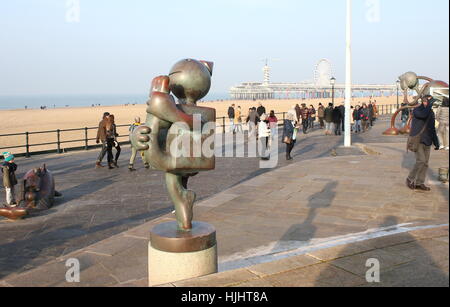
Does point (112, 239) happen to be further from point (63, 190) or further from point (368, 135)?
point (368, 135)

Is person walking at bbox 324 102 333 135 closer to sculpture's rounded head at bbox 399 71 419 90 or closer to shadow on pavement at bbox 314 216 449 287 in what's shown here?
sculpture's rounded head at bbox 399 71 419 90

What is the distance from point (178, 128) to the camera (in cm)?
380

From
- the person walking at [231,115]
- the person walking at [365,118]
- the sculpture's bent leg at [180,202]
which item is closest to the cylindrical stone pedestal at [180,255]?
the sculpture's bent leg at [180,202]

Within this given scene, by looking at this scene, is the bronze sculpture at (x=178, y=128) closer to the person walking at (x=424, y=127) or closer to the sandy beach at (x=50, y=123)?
the person walking at (x=424, y=127)

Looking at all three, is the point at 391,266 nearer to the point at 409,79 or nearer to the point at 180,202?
Answer: the point at 180,202

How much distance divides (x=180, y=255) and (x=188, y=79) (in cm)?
151

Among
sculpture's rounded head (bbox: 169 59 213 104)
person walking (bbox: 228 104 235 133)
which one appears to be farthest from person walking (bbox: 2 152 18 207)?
person walking (bbox: 228 104 235 133)

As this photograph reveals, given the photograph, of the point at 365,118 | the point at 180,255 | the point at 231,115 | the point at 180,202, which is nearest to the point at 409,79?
the point at 180,202

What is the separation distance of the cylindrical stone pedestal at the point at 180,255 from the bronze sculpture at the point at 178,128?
0.21 metres

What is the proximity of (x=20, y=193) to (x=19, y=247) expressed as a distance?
2009mm

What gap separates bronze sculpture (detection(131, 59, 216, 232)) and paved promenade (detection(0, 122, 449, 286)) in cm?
88

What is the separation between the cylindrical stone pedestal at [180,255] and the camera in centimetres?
378

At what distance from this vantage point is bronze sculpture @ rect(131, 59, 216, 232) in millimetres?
3707
